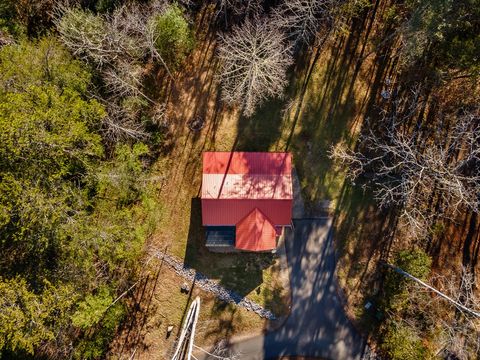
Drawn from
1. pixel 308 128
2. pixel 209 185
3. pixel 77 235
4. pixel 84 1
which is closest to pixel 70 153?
pixel 77 235

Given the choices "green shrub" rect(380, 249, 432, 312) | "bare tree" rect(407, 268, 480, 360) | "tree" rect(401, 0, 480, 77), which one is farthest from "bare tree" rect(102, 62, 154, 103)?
"bare tree" rect(407, 268, 480, 360)

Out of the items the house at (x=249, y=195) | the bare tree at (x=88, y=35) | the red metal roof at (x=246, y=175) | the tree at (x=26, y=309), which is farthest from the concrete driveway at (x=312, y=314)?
the bare tree at (x=88, y=35)

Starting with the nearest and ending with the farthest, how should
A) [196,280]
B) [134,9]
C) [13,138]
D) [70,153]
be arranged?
1. [13,138]
2. [70,153]
3. [134,9]
4. [196,280]

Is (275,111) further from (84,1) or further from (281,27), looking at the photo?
(84,1)

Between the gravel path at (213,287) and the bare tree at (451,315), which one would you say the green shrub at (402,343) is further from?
the gravel path at (213,287)

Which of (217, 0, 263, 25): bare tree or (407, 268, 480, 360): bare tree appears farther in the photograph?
(217, 0, 263, 25): bare tree

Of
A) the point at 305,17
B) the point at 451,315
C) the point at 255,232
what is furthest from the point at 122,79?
the point at 451,315

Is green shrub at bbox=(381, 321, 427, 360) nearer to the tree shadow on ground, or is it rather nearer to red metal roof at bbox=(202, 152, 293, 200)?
the tree shadow on ground
